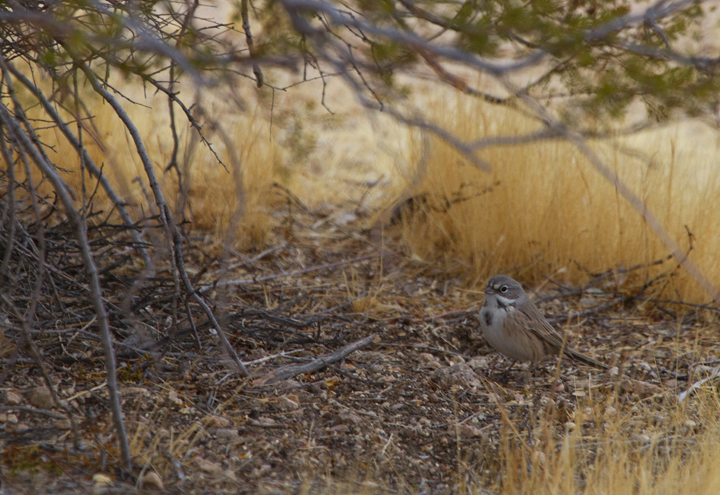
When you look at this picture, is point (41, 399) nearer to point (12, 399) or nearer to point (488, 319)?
point (12, 399)

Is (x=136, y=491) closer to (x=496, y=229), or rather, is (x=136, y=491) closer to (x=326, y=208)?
(x=496, y=229)

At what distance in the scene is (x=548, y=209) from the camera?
5.42 m

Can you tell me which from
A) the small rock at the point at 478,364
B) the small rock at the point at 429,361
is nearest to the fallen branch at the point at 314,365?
the small rock at the point at 429,361

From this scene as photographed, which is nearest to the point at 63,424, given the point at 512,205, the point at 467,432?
the point at 467,432

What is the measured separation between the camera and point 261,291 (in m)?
4.78

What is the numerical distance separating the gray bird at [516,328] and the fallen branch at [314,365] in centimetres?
72

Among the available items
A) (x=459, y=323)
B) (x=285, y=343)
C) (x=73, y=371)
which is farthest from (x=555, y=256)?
(x=73, y=371)

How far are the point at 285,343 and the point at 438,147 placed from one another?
246 centimetres

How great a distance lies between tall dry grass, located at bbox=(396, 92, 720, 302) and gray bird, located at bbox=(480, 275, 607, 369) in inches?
43.5

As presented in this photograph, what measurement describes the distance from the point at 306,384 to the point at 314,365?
18 centimetres

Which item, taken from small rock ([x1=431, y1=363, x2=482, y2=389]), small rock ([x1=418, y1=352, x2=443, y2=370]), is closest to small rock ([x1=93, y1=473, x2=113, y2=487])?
small rock ([x1=431, y1=363, x2=482, y2=389])

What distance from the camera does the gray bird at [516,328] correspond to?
4.12 meters

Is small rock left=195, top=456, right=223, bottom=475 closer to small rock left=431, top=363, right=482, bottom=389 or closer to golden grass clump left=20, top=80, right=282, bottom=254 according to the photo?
small rock left=431, top=363, right=482, bottom=389

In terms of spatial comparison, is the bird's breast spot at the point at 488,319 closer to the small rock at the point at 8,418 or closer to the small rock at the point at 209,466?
the small rock at the point at 209,466
